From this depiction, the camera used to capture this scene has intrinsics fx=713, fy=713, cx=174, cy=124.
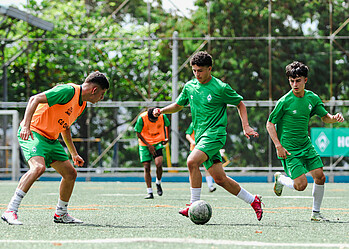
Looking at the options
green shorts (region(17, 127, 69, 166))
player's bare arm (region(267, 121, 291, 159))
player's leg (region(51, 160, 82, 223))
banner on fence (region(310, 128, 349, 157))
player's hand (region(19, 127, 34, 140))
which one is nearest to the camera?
player's hand (region(19, 127, 34, 140))

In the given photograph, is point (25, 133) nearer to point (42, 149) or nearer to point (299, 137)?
point (42, 149)

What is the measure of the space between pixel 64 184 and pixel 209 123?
61.2 inches

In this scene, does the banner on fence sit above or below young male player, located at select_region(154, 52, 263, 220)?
below

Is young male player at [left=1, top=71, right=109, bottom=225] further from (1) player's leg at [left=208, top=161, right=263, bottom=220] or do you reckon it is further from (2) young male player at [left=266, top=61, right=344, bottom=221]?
(2) young male player at [left=266, top=61, right=344, bottom=221]

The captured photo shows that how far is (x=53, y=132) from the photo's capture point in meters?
6.68

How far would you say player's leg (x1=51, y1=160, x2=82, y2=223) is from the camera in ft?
22.2

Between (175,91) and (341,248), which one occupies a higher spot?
(175,91)

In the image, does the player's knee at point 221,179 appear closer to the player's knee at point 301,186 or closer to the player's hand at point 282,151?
the player's hand at point 282,151

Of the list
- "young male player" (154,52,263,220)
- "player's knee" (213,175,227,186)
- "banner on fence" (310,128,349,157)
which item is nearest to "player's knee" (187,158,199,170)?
"young male player" (154,52,263,220)

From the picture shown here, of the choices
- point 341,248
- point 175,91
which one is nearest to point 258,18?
point 175,91

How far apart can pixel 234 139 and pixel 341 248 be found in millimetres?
15274

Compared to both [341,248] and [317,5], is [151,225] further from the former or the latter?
[317,5]

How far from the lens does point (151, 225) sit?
6578 millimetres

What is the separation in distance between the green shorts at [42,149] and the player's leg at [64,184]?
0.06 meters
